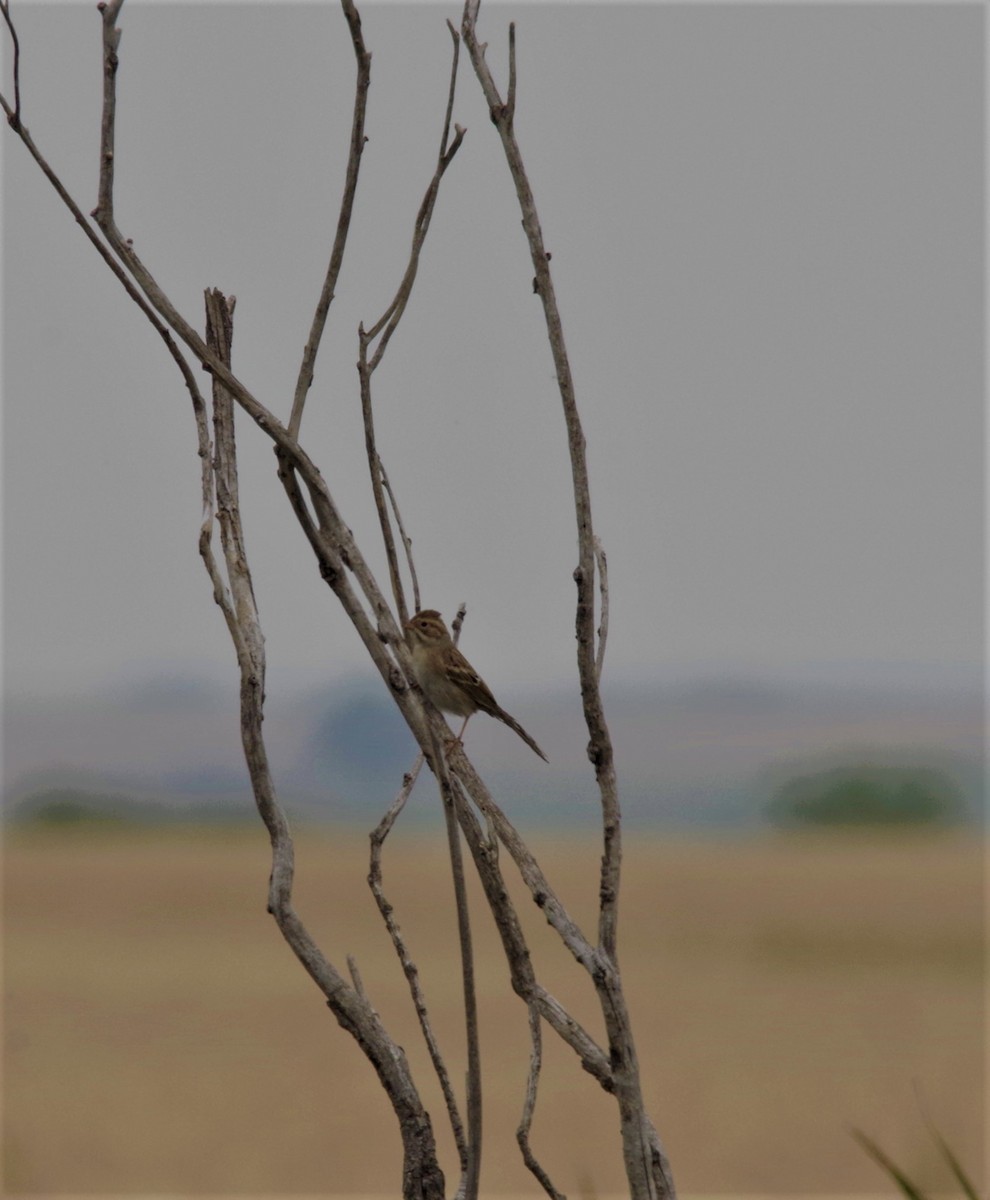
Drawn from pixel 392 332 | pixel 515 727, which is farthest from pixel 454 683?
pixel 392 332

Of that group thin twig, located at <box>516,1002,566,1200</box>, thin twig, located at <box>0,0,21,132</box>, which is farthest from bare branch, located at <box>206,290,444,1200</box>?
thin twig, located at <box>0,0,21,132</box>

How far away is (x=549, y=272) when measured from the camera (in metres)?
2.21

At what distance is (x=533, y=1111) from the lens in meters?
2.35

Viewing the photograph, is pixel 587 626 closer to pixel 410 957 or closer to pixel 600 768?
pixel 600 768

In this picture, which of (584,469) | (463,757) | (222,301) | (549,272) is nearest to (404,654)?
(463,757)

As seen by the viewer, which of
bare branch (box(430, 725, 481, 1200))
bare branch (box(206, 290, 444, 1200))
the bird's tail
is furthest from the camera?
the bird's tail

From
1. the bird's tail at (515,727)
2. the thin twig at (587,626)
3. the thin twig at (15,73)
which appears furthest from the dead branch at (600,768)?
the bird's tail at (515,727)

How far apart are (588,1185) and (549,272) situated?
1.59 metres

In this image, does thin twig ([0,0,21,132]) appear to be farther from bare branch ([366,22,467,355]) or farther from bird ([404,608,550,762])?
bird ([404,608,550,762])

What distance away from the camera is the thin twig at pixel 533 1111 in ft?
7.52

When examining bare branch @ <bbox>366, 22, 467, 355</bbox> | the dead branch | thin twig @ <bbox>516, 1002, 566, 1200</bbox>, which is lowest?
thin twig @ <bbox>516, 1002, 566, 1200</bbox>

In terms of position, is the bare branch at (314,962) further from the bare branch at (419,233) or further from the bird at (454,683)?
the bird at (454,683)

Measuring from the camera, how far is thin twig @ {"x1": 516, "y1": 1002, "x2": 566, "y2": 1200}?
2293 mm

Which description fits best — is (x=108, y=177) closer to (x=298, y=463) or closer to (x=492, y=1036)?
(x=298, y=463)
